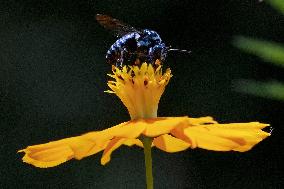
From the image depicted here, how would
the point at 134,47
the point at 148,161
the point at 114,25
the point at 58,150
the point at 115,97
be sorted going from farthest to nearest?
1. the point at 115,97
2. the point at 134,47
3. the point at 114,25
4. the point at 58,150
5. the point at 148,161

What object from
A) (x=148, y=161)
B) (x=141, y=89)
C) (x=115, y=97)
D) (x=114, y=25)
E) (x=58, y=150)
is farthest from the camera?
(x=115, y=97)

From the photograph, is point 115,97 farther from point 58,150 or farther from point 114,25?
point 58,150

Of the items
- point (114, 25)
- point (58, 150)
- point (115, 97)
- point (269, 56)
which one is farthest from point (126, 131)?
point (115, 97)

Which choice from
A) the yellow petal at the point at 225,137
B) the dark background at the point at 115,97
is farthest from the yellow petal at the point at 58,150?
the dark background at the point at 115,97

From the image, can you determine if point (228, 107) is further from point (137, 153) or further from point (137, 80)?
point (137, 80)

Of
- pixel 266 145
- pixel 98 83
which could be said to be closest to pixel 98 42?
pixel 98 83

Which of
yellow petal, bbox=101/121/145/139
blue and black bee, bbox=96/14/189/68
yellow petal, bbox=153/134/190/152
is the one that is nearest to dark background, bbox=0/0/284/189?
blue and black bee, bbox=96/14/189/68
